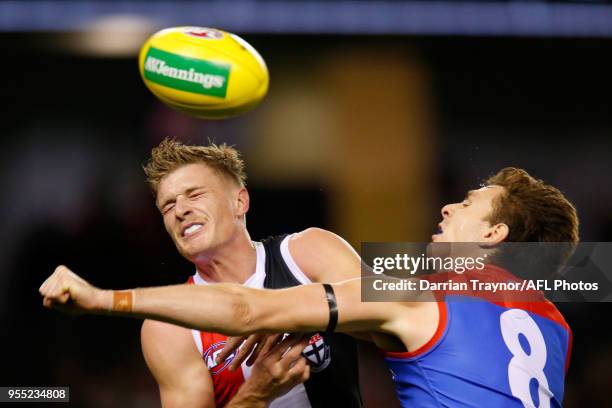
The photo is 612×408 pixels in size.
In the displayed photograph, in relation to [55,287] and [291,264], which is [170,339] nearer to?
[291,264]

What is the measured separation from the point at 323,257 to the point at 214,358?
64cm

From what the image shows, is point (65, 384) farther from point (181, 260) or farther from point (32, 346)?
point (181, 260)

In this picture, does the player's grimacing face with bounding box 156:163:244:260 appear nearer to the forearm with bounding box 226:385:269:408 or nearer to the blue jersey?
the forearm with bounding box 226:385:269:408

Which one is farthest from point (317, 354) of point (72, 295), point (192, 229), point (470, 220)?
point (72, 295)

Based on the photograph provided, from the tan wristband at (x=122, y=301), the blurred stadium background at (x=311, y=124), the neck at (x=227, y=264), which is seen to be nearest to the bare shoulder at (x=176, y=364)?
the neck at (x=227, y=264)

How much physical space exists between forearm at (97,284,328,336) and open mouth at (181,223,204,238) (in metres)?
1.13

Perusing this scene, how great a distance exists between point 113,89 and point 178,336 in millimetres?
5194

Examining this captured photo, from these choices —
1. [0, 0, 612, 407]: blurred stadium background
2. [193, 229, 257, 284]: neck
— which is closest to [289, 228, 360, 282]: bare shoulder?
[193, 229, 257, 284]: neck

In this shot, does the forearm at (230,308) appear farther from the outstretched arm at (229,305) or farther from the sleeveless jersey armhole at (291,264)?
the sleeveless jersey armhole at (291,264)

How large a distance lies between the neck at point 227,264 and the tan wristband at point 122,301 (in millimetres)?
1392

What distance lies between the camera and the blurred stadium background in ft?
25.0

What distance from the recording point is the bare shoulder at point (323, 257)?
3818 millimetres

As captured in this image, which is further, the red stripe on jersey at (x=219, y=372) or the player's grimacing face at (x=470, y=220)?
the red stripe on jersey at (x=219, y=372)

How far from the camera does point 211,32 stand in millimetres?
3877
